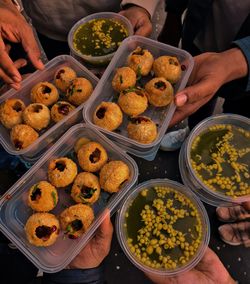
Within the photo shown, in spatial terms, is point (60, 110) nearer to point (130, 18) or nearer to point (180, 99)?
point (180, 99)

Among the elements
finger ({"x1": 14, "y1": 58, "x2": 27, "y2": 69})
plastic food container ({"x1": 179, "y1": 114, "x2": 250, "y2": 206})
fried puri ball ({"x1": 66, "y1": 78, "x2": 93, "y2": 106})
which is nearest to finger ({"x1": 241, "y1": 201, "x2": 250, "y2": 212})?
plastic food container ({"x1": 179, "y1": 114, "x2": 250, "y2": 206})

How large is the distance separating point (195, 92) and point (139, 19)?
613 millimetres

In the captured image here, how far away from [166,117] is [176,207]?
37 cm

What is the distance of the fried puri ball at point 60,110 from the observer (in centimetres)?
130

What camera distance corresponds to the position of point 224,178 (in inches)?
50.4

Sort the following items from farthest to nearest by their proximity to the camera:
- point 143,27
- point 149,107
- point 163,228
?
point 143,27 → point 149,107 → point 163,228

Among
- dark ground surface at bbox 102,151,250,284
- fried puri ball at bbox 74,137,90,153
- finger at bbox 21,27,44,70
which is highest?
finger at bbox 21,27,44,70

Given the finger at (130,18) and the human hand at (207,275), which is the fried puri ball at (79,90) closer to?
the finger at (130,18)

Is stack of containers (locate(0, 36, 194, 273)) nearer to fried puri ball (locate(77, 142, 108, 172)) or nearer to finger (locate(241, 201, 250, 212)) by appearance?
fried puri ball (locate(77, 142, 108, 172))

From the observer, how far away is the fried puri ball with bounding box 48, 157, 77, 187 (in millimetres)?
1188

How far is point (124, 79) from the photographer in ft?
4.35

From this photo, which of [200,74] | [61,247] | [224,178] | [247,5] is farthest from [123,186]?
[247,5]

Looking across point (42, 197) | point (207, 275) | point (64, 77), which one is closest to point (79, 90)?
point (64, 77)

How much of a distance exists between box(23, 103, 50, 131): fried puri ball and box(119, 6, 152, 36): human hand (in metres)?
0.63
